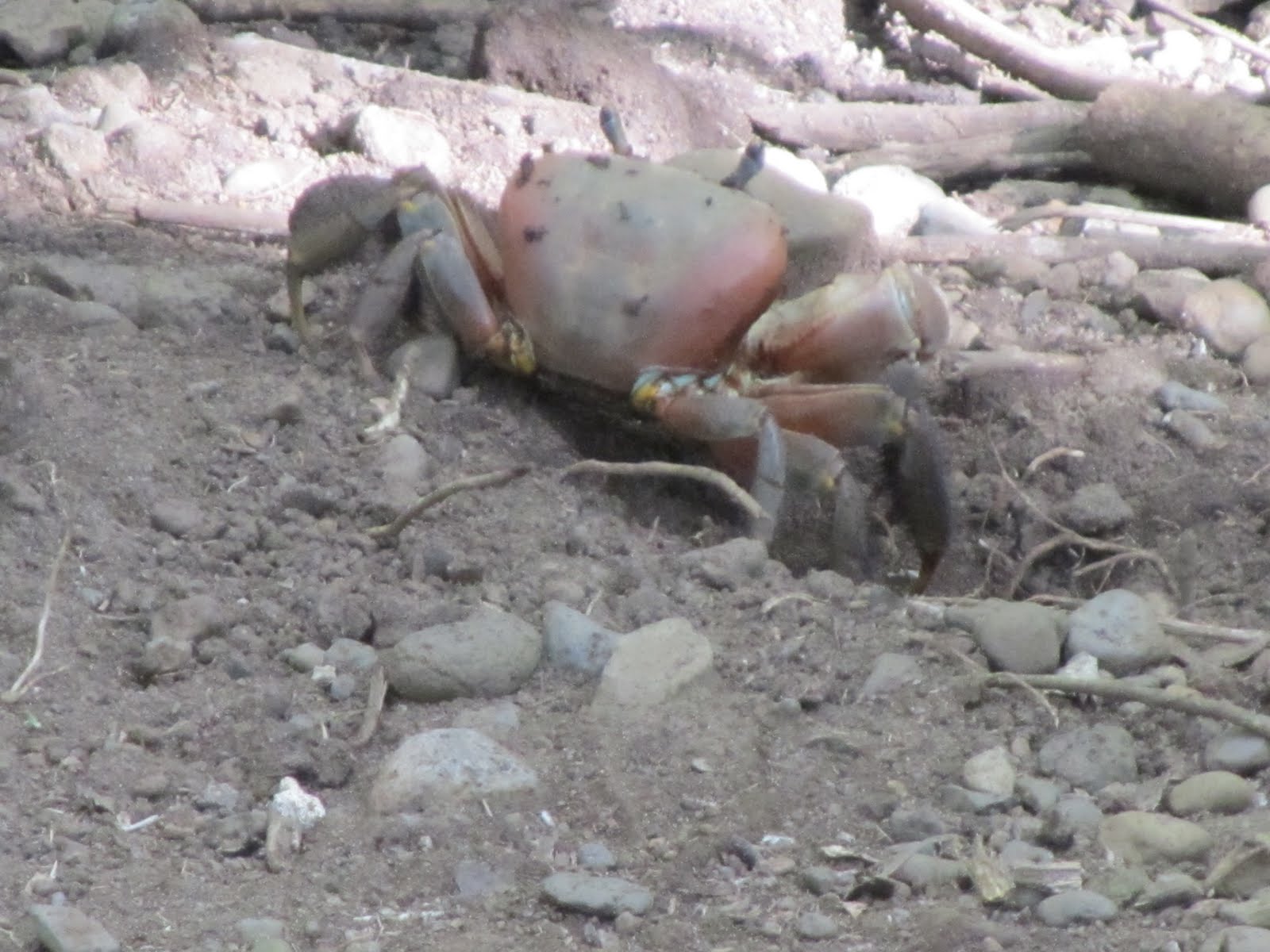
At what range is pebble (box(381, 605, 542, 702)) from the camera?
10.2 ft

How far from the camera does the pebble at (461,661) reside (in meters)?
3.11

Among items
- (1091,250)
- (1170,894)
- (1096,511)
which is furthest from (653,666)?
(1091,250)

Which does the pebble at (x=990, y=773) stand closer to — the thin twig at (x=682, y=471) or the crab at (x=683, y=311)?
the thin twig at (x=682, y=471)

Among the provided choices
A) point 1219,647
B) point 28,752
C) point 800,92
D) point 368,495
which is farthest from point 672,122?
point 28,752

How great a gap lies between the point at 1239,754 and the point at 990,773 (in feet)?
1.36

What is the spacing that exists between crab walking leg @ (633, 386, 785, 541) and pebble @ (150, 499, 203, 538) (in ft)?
4.32

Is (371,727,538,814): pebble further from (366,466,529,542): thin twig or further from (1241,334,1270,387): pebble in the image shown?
(1241,334,1270,387): pebble

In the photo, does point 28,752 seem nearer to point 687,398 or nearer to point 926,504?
point 687,398

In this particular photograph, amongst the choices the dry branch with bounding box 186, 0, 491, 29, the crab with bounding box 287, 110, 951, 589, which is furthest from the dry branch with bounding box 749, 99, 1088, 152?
the crab with bounding box 287, 110, 951, 589

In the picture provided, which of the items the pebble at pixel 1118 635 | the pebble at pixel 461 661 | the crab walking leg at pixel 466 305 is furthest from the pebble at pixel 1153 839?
the crab walking leg at pixel 466 305

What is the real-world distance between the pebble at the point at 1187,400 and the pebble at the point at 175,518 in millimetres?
2639

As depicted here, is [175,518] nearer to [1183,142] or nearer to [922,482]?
[922,482]

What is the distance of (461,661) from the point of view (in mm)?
3143

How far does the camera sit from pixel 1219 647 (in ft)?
11.5
